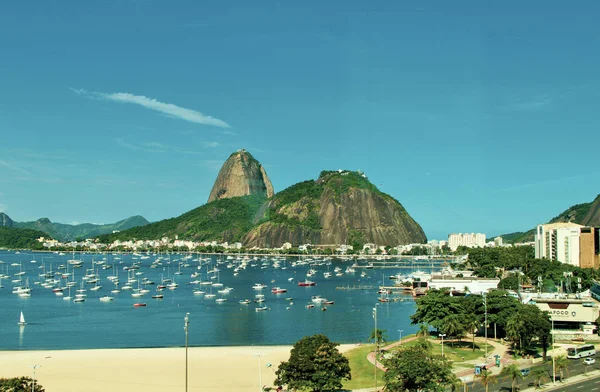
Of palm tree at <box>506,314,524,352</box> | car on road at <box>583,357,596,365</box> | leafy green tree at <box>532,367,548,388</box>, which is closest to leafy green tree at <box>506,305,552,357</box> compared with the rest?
palm tree at <box>506,314,524,352</box>

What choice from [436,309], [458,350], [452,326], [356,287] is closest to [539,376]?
[458,350]

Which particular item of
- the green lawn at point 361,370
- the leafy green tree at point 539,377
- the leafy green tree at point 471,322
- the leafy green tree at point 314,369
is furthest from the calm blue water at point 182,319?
the leafy green tree at point 314,369

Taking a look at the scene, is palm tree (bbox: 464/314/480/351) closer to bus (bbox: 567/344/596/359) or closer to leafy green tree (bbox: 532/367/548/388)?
bus (bbox: 567/344/596/359)

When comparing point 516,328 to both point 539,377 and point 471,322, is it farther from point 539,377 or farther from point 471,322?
point 539,377

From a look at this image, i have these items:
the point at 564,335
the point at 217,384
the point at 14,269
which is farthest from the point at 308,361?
→ the point at 14,269

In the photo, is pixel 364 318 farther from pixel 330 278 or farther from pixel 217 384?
pixel 330 278

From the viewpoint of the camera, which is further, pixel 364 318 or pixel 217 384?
pixel 364 318
